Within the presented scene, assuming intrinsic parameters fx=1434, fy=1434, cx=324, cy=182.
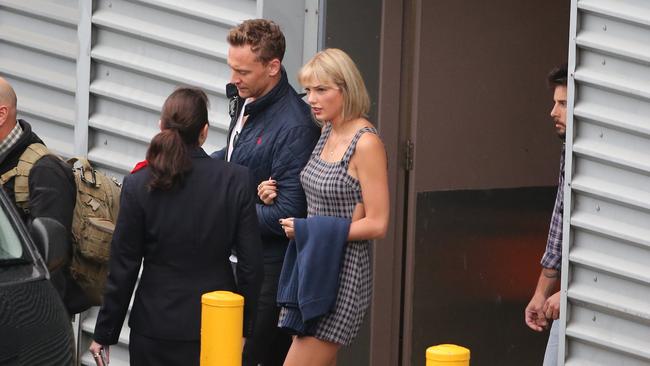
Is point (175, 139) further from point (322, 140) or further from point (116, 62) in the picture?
point (116, 62)

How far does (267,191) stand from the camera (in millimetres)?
6449

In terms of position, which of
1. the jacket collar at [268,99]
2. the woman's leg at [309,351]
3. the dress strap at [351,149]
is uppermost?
the jacket collar at [268,99]

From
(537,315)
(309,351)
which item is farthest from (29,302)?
(537,315)

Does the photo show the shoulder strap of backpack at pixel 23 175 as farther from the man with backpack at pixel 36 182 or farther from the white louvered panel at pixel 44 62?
the white louvered panel at pixel 44 62

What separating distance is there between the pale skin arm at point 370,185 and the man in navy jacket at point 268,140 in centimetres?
40

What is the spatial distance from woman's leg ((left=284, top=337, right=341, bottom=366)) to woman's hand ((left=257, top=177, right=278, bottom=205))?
2.15 ft

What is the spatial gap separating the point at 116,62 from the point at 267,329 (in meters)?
2.11

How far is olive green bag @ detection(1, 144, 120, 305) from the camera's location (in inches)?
266

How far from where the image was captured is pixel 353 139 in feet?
20.1

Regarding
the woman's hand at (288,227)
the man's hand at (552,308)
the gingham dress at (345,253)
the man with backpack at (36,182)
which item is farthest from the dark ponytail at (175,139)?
the man's hand at (552,308)

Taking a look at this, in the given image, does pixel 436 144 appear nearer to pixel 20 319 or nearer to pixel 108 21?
pixel 108 21

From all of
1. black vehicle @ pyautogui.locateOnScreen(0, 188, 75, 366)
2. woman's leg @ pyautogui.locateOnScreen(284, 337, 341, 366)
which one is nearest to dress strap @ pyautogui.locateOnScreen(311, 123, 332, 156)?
woman's leg @ pyautogui.locateOnScreen(284, 337, 341, 366)

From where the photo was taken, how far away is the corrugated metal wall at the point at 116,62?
25.1 feet

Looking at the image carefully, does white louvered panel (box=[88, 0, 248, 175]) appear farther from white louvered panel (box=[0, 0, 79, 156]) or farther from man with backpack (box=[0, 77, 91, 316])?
man with backpack (box=[0, 77, 91, 316])
